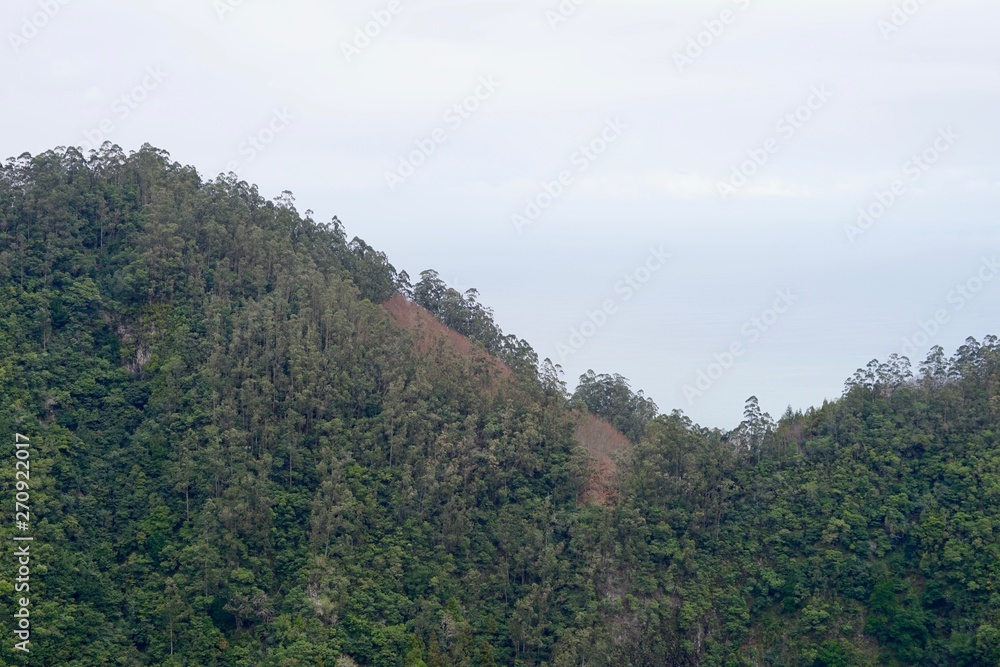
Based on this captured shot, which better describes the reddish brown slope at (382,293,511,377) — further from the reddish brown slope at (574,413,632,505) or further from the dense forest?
the reddish brown slope at (574,413,632,505)

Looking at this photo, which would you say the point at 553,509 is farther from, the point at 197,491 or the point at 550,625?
the point at 197,491

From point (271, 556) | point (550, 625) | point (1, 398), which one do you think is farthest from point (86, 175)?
point (550, 625)

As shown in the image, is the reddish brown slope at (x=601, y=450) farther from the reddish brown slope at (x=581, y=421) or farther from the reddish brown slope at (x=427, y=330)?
the reddish brown slope at (x=427, y=330)

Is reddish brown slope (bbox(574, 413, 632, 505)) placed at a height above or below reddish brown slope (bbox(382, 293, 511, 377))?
below

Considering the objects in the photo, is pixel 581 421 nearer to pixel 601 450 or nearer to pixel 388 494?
pixel 601 450

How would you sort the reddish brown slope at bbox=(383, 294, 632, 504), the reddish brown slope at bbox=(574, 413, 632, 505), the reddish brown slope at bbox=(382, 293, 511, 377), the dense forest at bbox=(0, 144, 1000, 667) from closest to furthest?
the dense forest at bbox=(0, 144, 1000, 667)
the reddish brown slope at bbox=(574, 413, 632, 505)
the reddish brown slope at bbox=(383, 294, 632, 504)
the reddish brown slope at bbox=(382, 293, 511, 377)

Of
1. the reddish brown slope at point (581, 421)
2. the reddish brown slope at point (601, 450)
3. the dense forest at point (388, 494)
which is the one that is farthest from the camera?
the reddish brown slope at point (581, 421)

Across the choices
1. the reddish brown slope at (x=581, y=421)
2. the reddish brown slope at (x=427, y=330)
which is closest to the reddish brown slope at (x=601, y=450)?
the reddish brown slope at (x=581, y=421)

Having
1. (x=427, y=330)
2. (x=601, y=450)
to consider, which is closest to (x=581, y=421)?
(x=601, y=450)

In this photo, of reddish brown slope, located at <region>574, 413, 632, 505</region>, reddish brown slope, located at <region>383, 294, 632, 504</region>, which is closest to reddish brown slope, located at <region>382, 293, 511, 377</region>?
reddish brown slope, located at <region>383, 294, 632, 504</region>

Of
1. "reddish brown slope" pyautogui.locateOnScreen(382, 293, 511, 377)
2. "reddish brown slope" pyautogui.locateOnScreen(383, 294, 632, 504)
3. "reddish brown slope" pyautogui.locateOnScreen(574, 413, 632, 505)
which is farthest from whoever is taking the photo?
"reddish brown slope" pyautogui.locateOnScreen(382, 293, 511, 377)

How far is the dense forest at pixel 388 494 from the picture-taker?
28.2 meters

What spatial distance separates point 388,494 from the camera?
3114cm

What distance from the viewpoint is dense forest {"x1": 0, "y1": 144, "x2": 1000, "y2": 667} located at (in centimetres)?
2816
